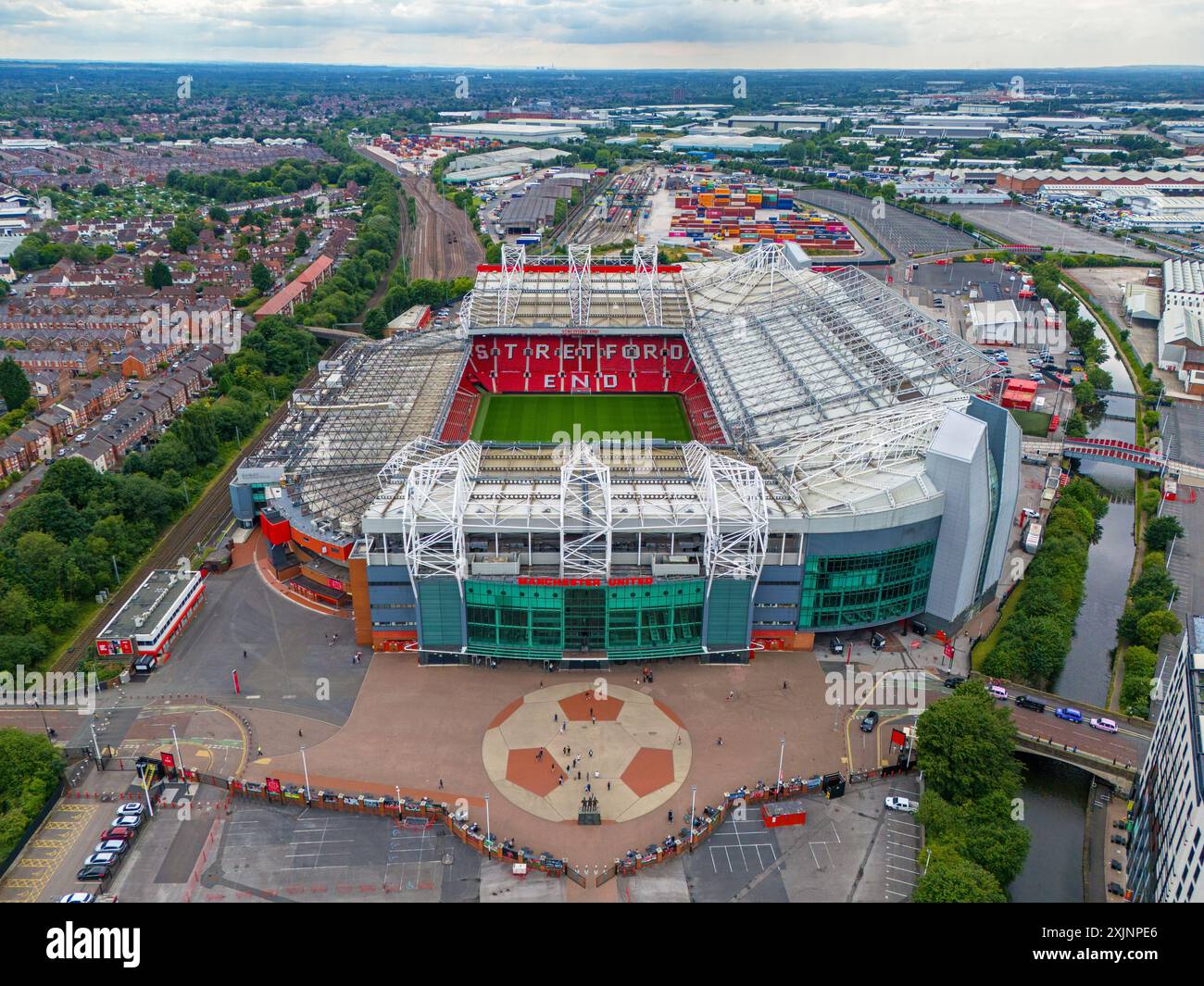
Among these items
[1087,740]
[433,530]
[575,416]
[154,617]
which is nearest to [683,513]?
[433,530]

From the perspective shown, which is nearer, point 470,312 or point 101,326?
point 470,312

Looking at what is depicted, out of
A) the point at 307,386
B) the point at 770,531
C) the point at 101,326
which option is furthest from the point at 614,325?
the point at 101,326

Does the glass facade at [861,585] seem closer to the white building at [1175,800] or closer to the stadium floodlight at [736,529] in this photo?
the stadium floodlight at [736,529]

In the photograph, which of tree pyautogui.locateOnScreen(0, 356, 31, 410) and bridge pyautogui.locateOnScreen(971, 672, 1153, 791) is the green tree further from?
tree pyautogui.locateOnScreen(0, 356, 31, 410)

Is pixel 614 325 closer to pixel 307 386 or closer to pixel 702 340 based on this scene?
pixel 702 340

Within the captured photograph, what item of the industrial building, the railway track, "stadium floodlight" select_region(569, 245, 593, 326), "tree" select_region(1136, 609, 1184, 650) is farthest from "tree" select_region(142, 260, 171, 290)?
"tree" select_region(1136, 609, 1184, 650)

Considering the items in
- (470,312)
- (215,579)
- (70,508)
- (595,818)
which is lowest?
(595,818)
